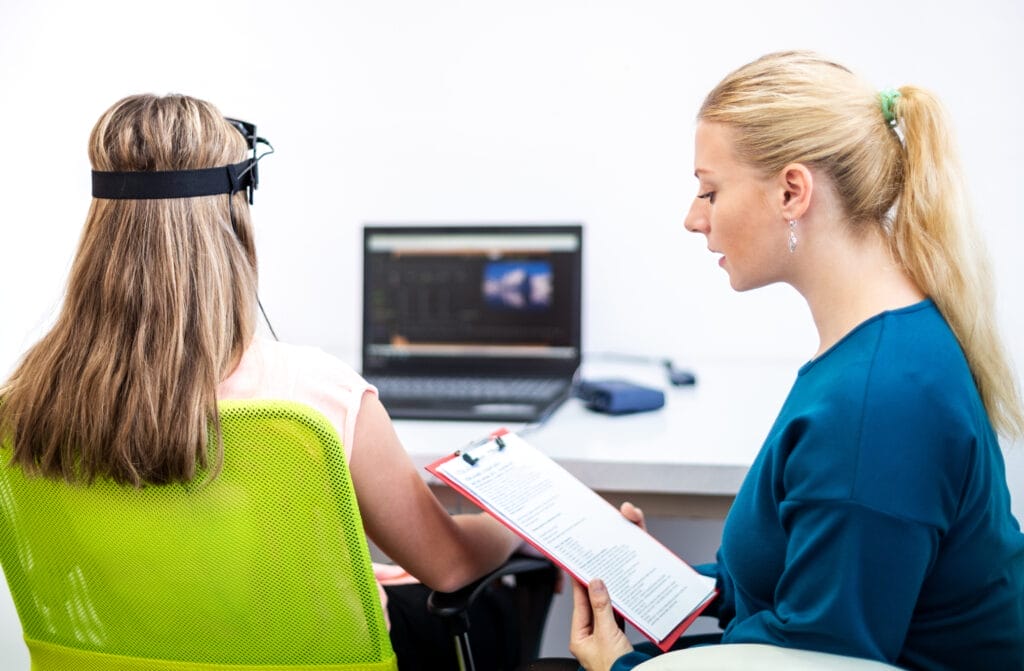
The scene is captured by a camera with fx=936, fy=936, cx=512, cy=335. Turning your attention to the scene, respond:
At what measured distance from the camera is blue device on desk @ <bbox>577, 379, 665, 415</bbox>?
5.48 ft

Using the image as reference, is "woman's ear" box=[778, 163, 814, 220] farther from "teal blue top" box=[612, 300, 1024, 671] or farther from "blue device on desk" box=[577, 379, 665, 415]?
"blue device on desk" box=[577, 379, 665, 415]

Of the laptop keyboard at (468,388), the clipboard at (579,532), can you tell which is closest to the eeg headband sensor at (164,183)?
the clipboard at (579,532)

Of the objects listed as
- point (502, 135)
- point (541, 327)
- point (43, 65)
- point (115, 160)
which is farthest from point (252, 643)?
point (43, 65)

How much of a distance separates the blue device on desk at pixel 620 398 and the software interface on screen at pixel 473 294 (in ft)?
0.75

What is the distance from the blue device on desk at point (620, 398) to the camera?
1669mm

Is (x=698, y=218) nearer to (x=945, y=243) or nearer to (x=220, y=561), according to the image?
(x=945, y=243)

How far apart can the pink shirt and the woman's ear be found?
1.59 ft

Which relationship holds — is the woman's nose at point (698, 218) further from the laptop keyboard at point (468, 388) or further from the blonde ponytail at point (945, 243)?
the laptop keyboard at point (468, 388)

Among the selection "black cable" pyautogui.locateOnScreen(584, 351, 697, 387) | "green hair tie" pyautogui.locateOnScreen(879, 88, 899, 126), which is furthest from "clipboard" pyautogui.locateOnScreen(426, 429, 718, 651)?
"black cable" pyautogui.locateOnScreen(584, 351, 697, 387)

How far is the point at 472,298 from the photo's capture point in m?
1.98

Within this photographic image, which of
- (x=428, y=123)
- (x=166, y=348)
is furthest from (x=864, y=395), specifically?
(x=428, y=123)

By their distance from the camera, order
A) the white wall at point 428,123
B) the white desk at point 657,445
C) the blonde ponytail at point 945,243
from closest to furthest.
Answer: the blonde ponytail at point 945,243
the white desk at point 657,445
the white wall at point 428,123

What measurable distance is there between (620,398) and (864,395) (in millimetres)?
838

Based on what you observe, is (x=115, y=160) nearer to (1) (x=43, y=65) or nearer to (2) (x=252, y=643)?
(2) (x=252, y=643)
